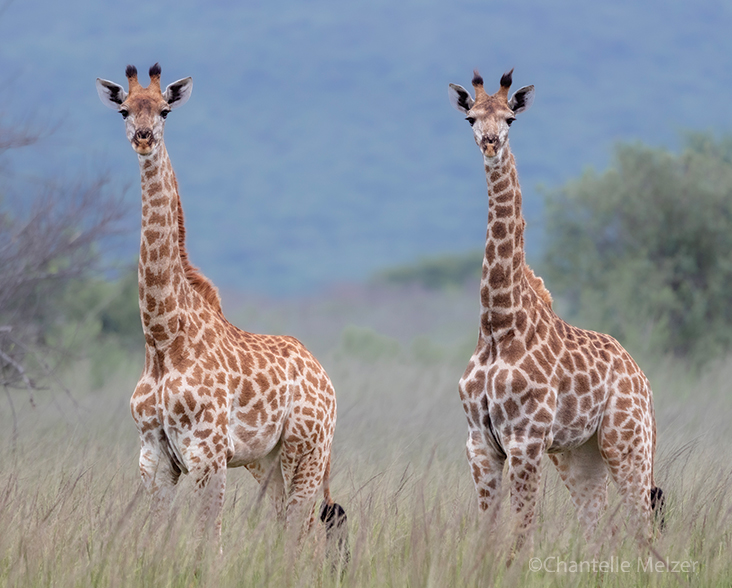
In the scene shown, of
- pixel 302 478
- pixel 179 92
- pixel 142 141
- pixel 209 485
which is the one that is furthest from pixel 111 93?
pixel 302 478

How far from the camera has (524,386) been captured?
520 cm

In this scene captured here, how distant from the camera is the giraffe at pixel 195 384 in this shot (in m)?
5.12

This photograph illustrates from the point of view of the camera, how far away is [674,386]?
1447 cm

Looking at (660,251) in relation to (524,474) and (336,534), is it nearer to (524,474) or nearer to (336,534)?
(524,474)

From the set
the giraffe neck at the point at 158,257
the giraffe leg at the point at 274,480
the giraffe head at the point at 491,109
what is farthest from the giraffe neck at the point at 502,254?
the giraffe neck at the point at 158,257

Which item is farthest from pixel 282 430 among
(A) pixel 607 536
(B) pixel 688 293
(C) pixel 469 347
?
(C) pixel 469 347

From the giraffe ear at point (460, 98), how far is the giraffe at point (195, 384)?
1.69 m

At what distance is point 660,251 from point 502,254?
13288 mm

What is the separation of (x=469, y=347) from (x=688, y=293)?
5472 mm

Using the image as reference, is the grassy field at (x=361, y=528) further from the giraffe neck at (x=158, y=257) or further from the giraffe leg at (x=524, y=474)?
the giraffe neck at (x=158, y=257)

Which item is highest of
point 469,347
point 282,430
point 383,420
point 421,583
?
point 469,347

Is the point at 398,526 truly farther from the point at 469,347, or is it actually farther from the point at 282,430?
the point at 469,347

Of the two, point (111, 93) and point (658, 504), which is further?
point (111, 93)

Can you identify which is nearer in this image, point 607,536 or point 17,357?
point 607,536
